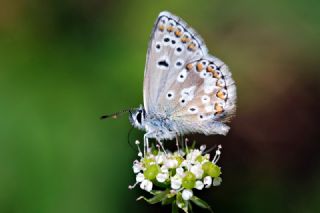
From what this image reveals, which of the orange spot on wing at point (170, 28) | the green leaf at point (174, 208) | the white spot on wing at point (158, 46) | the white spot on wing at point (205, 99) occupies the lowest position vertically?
the green leaf at point (174, 208)

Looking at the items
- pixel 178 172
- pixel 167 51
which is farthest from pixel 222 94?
pixel 178 172

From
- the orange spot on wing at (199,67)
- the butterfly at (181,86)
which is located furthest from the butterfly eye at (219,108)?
the orange spot on wing at (199,67)

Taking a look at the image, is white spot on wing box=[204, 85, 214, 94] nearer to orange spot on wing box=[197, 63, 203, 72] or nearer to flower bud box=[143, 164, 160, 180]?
orange spot on wing box=[197, 63, 203, 72]

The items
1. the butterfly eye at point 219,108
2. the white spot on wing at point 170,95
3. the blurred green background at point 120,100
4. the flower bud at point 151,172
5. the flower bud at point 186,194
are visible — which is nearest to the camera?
the flower bud at point 186,194

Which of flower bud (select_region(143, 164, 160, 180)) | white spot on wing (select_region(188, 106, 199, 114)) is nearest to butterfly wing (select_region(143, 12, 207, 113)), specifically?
white spot on wing (select_region(188, 106, 199, 114))

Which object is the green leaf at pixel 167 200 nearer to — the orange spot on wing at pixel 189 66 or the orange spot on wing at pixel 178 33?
the orange spot on wing at pixel 189 66

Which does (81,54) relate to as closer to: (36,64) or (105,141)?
(36,64)
